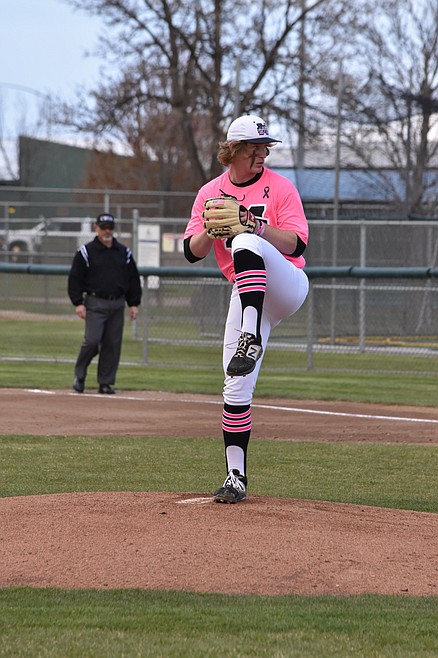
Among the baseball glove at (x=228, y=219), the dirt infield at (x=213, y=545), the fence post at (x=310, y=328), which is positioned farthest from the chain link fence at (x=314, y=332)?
the dirt infield at (x=213, y=545)

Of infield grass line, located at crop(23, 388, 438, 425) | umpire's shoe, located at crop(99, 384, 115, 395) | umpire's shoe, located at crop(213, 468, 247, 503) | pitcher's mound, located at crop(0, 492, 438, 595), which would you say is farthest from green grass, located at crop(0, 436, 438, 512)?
umpire's shoe, located at crop(99, 384, 115, 395)

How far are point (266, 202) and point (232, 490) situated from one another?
61.2 inches

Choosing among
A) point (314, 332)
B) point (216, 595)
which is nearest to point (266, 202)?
point (216, 595)

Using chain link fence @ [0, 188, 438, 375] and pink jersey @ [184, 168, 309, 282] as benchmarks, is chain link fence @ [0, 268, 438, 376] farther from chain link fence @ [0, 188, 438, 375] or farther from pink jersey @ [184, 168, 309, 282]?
pink jersey @ [184, 168, 309, 282]

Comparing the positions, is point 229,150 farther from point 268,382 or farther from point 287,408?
point 268,382

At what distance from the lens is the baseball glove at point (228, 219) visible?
5.66 m

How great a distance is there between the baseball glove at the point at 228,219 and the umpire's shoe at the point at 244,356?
524mm

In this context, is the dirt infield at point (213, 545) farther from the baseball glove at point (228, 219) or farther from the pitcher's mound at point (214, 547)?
the baseball glove at point (228, 219)

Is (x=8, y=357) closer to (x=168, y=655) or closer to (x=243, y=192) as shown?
(x=243, y=192)

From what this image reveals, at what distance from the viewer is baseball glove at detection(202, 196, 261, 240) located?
18.6 feet

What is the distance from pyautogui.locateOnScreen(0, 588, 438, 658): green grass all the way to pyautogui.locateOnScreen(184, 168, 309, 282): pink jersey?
7.59 ft

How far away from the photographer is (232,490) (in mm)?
5852

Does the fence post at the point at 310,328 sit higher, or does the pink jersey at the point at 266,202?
the pink jersey at the point at 266,202

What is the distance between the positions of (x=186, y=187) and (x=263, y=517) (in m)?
33.9
